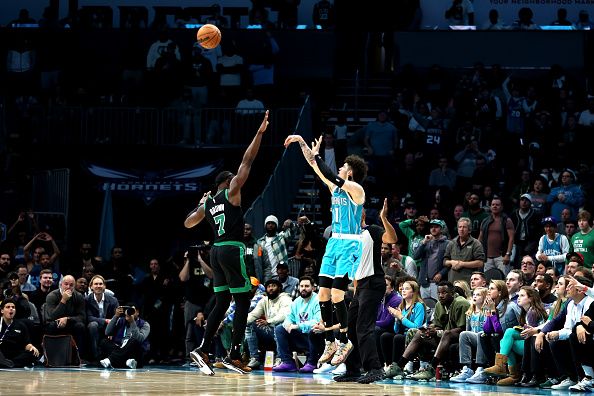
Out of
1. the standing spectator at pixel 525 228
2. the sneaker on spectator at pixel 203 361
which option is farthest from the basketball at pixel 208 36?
the standing spectator at pixel 525 228

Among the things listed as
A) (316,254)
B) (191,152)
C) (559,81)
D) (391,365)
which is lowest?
(391,365)

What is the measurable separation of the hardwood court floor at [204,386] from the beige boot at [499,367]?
544 millimetres

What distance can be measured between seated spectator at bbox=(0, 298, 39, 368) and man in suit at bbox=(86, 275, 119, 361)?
1.06 meters

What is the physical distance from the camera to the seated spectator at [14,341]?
58.3ft

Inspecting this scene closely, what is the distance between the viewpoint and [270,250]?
1948 cm

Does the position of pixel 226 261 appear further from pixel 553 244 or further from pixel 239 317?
pixel 553 244

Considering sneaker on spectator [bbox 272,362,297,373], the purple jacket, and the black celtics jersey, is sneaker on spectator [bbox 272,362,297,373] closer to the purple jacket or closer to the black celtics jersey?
the purple jacket

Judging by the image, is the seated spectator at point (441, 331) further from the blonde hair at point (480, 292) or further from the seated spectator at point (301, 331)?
the seated spectator at point (301, 331)

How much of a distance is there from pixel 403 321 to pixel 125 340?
A: 464 centimetres

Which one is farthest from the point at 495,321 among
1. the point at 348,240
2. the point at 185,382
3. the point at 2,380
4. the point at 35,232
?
the point at 35,232

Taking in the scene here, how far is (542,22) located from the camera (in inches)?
1123

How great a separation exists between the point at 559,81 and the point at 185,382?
51.3 ft

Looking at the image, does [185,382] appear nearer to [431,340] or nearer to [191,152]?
[431,340]

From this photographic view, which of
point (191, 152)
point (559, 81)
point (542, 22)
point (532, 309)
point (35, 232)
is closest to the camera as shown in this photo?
point (532, 309)
